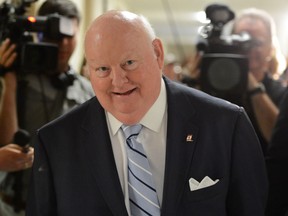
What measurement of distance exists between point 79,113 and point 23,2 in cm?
63

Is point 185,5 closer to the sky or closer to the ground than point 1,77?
closer to the ground

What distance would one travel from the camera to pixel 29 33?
1.81 meters

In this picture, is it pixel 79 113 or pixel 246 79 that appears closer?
pixel 79 113

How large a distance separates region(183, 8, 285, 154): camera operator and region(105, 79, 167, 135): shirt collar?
714mm

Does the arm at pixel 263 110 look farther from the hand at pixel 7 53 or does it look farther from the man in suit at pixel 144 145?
the hand at pixel 7 53

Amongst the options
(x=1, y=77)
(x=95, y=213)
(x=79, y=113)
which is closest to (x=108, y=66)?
(x=79, y=113)

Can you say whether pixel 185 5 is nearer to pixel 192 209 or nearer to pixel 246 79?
pixel 246 79

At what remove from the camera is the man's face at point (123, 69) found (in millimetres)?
1191

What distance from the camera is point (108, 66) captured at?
1203 mm

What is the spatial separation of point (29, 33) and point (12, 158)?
48 centimetres

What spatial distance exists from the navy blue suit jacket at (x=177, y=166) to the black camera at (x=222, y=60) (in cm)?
65

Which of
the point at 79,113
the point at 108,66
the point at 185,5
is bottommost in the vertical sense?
the point at 185,5

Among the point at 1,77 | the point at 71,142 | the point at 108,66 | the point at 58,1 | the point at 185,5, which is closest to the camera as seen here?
the point at 108,66

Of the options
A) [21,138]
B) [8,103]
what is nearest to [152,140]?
[21,138]
